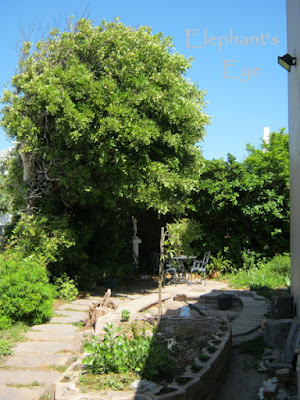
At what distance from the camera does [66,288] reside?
29.7 feet

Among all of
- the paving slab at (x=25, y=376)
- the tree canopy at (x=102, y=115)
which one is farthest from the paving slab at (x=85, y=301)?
the paving slab at (x=25, y=376)

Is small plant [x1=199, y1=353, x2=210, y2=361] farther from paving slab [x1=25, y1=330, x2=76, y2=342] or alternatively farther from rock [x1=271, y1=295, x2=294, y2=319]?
paving slab [x1=25, y1=330, x2=76, y2=342]

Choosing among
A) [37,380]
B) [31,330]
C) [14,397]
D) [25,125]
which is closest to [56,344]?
[31,330]

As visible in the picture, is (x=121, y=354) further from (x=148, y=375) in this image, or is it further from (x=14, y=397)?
(x=14, y=397)

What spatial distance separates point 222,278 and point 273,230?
2.05 m

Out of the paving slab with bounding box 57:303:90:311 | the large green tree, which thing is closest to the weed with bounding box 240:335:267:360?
the paving slab with bounding box 57:303:90:311

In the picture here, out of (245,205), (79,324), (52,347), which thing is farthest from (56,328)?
(245,205)

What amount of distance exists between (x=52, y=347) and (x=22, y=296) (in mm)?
1200

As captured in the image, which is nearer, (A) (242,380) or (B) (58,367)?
(A) (242,380)

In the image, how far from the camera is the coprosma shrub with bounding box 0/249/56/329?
629cm

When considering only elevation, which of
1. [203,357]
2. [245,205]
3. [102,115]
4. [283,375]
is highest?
[102,115]

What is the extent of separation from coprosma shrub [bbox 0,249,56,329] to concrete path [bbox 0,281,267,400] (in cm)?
26

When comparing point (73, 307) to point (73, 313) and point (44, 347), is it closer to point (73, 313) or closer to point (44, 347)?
point (73, 313)

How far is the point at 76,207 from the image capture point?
10227 millimetres
